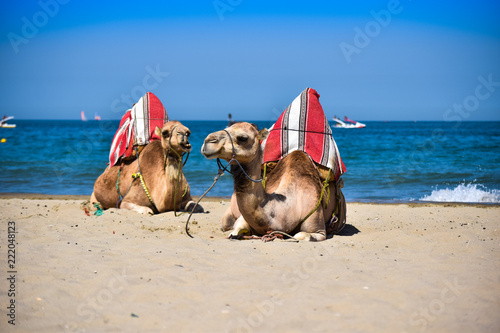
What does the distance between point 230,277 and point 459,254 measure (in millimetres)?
2444

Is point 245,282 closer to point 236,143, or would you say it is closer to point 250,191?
point 250,191

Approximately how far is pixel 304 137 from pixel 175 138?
88.5 inches

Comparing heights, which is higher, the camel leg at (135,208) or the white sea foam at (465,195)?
the camel leg at (135,208)

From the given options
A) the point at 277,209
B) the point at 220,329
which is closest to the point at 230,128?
the point at 277,209

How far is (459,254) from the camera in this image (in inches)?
213

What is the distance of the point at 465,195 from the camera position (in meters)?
12.2

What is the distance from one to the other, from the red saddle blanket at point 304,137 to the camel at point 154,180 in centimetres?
178

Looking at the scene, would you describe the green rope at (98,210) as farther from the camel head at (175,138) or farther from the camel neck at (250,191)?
the camel neck at (250,191)

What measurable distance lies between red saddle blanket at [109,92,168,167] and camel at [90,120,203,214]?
169 mm

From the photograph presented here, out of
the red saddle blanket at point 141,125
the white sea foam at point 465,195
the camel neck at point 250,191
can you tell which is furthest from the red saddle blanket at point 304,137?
the white sea foam at point 465,195

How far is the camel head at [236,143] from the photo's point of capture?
16.8ft

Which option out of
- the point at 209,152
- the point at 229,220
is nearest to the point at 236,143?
the point at 209,152

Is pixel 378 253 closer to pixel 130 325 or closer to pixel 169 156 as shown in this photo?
pixel 130 325

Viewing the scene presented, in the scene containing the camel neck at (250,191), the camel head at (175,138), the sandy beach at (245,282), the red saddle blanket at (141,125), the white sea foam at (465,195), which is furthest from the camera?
the white sea foam at (465,195)
